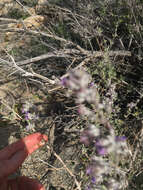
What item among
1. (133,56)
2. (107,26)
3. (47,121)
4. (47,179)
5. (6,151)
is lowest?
(47,179)

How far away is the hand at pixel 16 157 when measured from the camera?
1.57m

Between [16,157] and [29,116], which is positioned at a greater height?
[29,116]

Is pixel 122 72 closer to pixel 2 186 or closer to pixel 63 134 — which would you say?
pixel 63 134

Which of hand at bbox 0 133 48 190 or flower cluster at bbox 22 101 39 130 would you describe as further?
flower cluster at bbox 22 101 39 130

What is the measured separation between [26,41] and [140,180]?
A: 3.60 meters

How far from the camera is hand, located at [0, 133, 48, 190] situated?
157cm

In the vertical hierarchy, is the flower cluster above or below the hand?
above

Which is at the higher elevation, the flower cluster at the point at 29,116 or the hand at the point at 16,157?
the flower cluster at the point at 29,116

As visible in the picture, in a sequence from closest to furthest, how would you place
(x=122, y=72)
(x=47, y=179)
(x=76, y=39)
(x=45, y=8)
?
(x=47, y=179), (x=122, y=72), (x=76, y=39), (x=45, y=8)

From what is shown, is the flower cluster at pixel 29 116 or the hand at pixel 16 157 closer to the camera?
the hand at pixel 16 157

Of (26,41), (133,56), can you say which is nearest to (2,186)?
(133,56)

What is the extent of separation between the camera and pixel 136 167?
172cm

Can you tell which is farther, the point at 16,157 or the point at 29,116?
the point at 29,116

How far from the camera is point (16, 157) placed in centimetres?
164
